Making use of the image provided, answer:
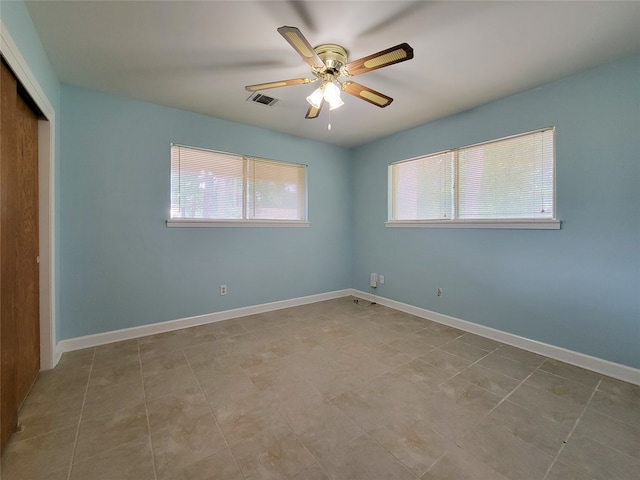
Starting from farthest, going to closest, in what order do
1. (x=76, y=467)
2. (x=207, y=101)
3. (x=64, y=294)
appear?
(x=207, y=101) → (x=64, y=294) → (x=76, y=467)

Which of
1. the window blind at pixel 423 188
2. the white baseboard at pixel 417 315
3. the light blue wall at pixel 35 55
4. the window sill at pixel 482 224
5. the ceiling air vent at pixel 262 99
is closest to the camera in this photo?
the light blue wall at pixel 35 55

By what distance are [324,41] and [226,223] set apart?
229cm

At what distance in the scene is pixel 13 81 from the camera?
1603 millimetres

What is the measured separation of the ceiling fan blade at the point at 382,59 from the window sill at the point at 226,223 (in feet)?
7.42

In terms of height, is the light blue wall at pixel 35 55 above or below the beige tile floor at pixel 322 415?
above

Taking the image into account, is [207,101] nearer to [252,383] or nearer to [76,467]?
[252,383]

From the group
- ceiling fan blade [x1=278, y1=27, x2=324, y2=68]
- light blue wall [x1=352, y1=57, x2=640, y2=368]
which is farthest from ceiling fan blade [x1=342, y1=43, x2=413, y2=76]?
light blue wall [x1=352, y1=57, x2=640, y2=368]

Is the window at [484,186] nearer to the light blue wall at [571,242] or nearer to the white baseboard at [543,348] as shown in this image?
the light blue wall at [571,242]

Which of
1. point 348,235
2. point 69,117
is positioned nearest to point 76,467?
point 69,117

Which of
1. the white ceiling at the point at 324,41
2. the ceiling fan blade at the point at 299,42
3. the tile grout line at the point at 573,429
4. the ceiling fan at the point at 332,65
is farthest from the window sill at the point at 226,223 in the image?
the tile grout line at the point at 573,429

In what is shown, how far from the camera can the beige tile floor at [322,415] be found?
1336 millimetres

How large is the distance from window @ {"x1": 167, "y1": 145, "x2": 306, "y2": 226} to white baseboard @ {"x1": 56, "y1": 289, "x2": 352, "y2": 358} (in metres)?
1.15

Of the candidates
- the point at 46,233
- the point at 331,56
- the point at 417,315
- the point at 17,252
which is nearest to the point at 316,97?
the point at 331,56

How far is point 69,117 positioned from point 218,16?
6.39 feet
